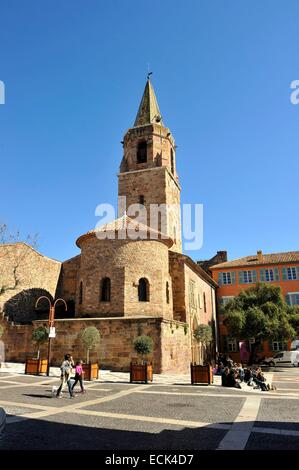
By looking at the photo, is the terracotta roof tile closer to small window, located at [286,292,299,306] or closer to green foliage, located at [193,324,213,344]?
small window, located at [286,292,299,306]

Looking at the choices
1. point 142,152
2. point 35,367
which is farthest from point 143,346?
point 142,152

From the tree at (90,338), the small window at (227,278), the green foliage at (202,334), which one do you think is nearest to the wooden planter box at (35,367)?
the tree at (90,338)

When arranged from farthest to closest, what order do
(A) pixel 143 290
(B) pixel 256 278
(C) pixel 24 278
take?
(B) pixel 256 278, (C) pixel 24 278, (A) pixel 143 290

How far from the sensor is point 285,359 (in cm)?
3278

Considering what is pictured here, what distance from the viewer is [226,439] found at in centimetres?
678

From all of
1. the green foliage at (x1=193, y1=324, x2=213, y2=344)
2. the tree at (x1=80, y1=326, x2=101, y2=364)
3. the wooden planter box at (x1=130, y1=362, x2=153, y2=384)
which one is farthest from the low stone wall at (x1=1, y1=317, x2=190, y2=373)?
the wooden planter box at (x1=130, y1=362, x2=153, y2=384)

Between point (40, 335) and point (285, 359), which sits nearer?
point (40, 335)

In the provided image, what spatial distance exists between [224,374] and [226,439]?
9355 mm

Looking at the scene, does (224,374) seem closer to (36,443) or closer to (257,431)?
(257,431)

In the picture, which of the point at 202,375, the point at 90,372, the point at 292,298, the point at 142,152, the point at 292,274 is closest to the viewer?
the point at 202,375

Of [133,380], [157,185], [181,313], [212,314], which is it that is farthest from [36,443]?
[212,314]

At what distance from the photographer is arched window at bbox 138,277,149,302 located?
2355 centimetres

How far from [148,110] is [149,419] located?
36006mm

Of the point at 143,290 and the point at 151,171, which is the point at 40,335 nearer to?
the point at 143,290
